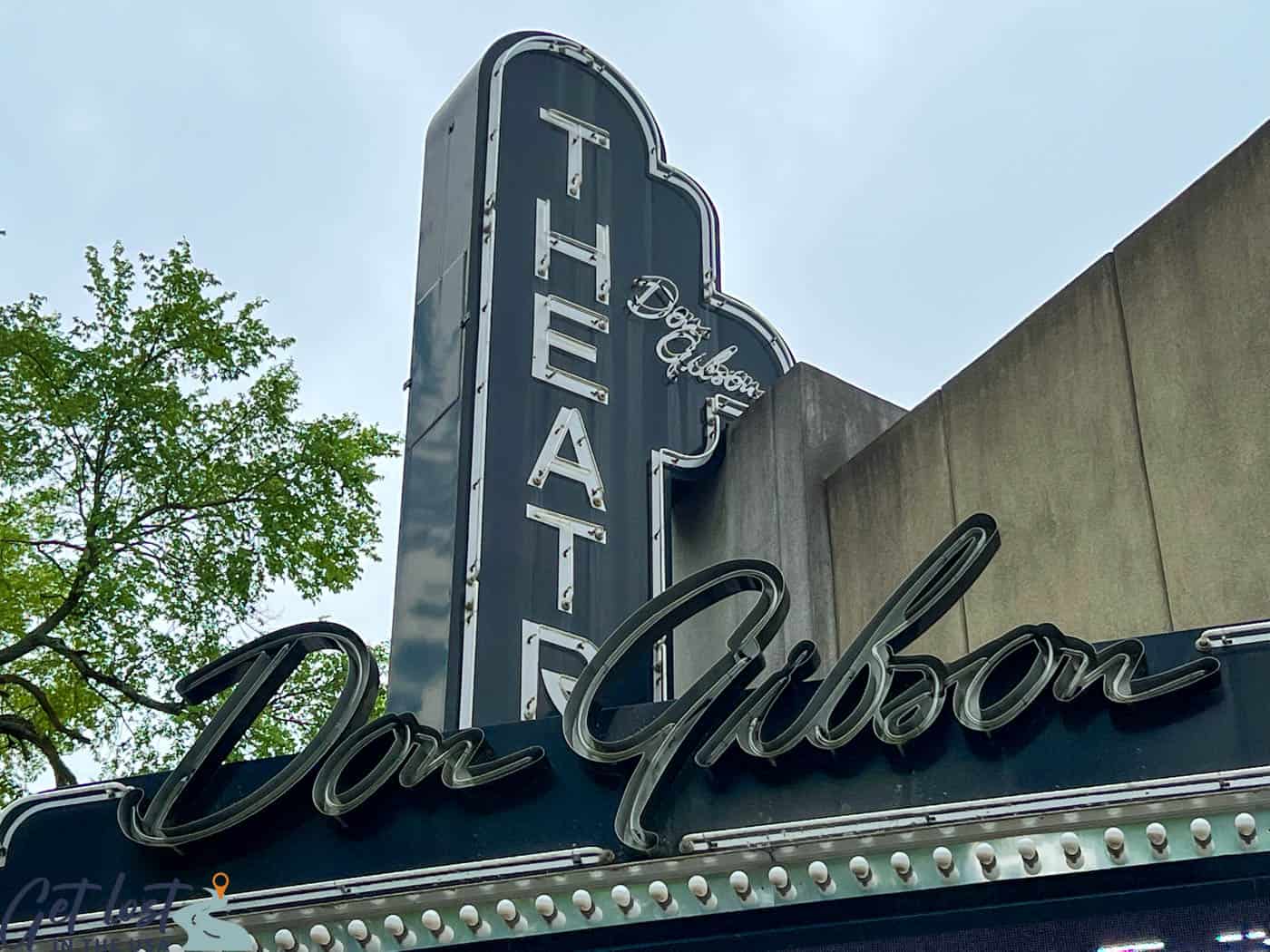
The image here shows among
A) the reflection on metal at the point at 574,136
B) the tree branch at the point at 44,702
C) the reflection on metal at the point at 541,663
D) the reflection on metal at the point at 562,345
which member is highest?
the reflection on metal at the point at 574,136

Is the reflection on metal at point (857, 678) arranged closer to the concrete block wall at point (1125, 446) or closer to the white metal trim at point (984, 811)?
the white metal trim at point (984, 811)

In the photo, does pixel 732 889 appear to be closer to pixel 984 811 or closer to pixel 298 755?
pixel 984 811

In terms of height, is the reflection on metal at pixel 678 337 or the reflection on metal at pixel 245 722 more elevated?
the reflection on metal at pixel 678 337

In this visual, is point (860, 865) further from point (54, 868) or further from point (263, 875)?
point (54, 868)

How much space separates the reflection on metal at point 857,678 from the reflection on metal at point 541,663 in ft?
6.95

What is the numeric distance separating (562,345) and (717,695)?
4651mm

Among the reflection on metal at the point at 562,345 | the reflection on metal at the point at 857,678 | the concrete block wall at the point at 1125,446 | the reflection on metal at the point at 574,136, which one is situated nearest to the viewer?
the reflection on metal at the point at 857,678

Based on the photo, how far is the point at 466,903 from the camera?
276 inches

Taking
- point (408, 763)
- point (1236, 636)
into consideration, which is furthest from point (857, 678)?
point (408, 763)

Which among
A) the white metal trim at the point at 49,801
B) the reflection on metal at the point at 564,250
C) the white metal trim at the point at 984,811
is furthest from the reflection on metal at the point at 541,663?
the white metal trim at the point at 984,811

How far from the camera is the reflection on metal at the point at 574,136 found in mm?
12352

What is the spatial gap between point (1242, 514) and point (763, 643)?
2904 millimetres

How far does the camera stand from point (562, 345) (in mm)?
11438

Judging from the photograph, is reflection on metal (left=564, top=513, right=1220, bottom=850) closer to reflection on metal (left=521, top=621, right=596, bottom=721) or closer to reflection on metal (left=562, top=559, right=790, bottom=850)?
reflection on metal (left=562, top=559, right=790, bottom=850)
